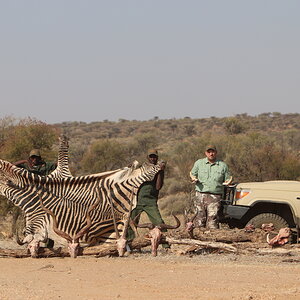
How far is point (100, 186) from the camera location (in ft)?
41.8

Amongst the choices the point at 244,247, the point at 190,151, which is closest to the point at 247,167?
the point at 190,151

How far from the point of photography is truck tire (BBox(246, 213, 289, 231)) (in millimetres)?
13305

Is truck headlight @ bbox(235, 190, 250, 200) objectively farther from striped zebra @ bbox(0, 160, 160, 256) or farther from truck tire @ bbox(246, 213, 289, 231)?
striped zebra @ bbox(0, 160, 160, 256)

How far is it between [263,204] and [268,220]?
332 mm

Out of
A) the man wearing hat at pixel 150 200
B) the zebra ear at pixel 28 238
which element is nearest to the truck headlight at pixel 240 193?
the man wearing hat at pixel 150 200

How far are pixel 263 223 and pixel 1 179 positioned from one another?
15.0ft

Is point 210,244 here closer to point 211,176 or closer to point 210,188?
point 210,188

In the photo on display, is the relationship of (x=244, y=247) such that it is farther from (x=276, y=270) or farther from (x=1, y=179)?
(x=1, y=179)

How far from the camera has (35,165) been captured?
13.6m

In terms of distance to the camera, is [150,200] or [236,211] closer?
[150,200]

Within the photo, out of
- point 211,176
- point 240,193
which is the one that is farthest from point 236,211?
point 211,176

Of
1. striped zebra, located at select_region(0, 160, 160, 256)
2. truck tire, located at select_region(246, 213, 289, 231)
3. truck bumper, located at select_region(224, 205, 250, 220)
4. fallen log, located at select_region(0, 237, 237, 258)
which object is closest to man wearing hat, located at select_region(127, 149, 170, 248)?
striped zebra, located at select_region(0, 160, 160, 256)

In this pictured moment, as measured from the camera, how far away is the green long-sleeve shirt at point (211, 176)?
42.9ft

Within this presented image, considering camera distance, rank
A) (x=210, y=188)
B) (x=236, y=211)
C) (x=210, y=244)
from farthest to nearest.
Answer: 1. (x=236, y=211)
2. (x=210, y=188)
3. (x=210, y=244)
